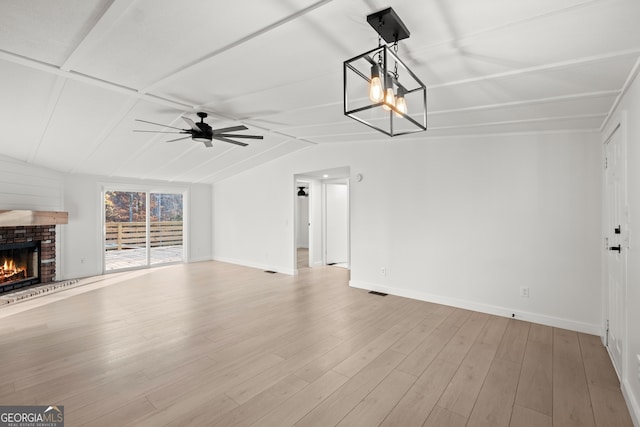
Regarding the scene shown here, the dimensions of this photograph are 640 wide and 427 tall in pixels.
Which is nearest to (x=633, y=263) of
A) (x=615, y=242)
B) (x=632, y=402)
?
(x=615, y=242)

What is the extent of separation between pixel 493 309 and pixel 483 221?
1.18 metres

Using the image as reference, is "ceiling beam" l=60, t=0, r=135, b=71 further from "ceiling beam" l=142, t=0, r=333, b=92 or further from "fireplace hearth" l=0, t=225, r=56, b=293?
"fireplace hearth" l=0, t=225, r=56, b=293

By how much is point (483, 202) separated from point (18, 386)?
5.12m

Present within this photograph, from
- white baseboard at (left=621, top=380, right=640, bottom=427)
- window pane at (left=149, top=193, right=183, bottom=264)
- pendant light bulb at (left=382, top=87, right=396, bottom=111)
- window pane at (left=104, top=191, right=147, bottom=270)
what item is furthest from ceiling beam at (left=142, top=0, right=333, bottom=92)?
window pane at (left=149, top=193, right=183, bottom=264)

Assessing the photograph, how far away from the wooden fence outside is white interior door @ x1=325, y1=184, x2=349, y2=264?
3.90m

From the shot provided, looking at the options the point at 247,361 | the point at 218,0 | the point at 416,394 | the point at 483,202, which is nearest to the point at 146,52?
the point at 218,0

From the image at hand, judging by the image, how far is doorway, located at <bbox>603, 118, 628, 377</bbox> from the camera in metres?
2.41

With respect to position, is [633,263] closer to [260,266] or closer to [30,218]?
[260,266]

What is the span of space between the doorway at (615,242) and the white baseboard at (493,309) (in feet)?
1.15

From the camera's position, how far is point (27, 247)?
5379 mm

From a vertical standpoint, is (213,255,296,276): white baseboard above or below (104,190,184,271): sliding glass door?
below

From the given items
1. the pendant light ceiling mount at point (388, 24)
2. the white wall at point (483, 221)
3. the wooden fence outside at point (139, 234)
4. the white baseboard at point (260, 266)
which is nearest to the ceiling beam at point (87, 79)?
the pendant light ceiling mount at point (388, 24)

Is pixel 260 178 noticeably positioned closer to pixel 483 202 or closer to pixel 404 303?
pixel 404 303

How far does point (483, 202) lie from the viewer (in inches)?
162
